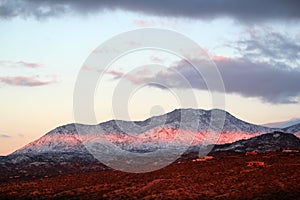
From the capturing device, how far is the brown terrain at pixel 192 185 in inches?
2630

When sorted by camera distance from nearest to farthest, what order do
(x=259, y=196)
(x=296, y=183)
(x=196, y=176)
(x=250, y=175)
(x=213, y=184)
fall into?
1. (x=259, y=196)
2. (x=296, y=183)
3. (x=213, y=184)
4. (x=250, y=175)
5. (x=196, y=176)

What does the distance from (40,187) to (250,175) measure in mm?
42090

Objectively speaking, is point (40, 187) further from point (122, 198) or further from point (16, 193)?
point (122, 198)

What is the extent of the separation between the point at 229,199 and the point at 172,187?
599 inches

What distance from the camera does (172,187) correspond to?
75.7 m

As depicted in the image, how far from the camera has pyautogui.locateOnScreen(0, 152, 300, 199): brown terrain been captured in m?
66.8

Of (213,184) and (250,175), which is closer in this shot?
(213,184)

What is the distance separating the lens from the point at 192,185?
250 feet

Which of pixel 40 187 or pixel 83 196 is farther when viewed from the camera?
pixel 40 187

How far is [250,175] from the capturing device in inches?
3164

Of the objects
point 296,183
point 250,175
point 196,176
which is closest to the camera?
point 296,183

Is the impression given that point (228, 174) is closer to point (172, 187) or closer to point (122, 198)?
point (172, 187)

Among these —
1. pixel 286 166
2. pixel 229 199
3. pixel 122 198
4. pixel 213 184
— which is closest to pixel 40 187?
pixel 122 198

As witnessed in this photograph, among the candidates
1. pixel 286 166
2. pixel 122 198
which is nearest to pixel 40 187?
pixel 122 198
